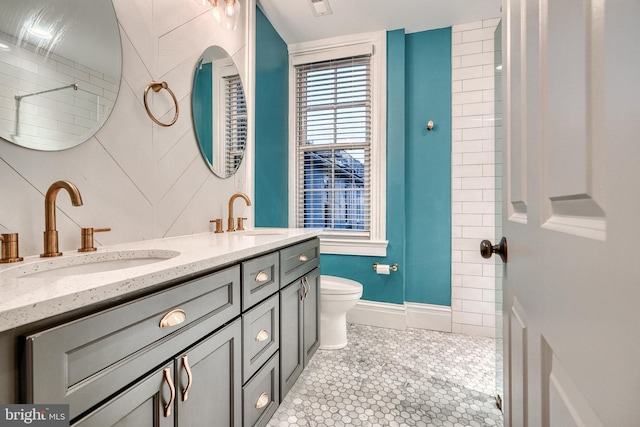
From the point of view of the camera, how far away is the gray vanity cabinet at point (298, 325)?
143 cm

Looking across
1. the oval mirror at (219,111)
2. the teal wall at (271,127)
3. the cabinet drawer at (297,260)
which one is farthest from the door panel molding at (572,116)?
the teal wall at (271,127)

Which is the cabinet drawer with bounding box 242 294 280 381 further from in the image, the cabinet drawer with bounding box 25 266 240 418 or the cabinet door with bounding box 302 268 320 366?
the cabinet door with bounding box 302 268 320 366

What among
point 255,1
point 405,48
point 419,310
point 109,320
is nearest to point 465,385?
point 419,310

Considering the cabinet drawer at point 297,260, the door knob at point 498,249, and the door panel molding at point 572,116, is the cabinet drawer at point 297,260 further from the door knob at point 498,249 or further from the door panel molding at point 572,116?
the door panel molding at point 572,116

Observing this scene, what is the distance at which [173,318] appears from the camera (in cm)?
77

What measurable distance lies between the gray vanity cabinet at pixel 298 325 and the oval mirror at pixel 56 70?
1.04m

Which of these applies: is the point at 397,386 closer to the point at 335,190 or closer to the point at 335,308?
the point at 335,308

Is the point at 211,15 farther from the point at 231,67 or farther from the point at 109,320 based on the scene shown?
the point at 109,320

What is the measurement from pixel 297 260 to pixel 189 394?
86 cm

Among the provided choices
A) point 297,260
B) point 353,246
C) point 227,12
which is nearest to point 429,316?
point 353,246

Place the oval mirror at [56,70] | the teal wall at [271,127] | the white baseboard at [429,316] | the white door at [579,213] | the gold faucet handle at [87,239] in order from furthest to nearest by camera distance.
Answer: the white baseboard at [429,316] → the teal wall at [271,127] → the gold faucet handle at [87,239] → the oval mirror at [56,70] → the white door at [579,213]

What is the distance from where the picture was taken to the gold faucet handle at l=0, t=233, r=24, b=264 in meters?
0.81

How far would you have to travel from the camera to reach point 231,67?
6.42 feet

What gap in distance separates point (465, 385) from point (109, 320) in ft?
6.32
